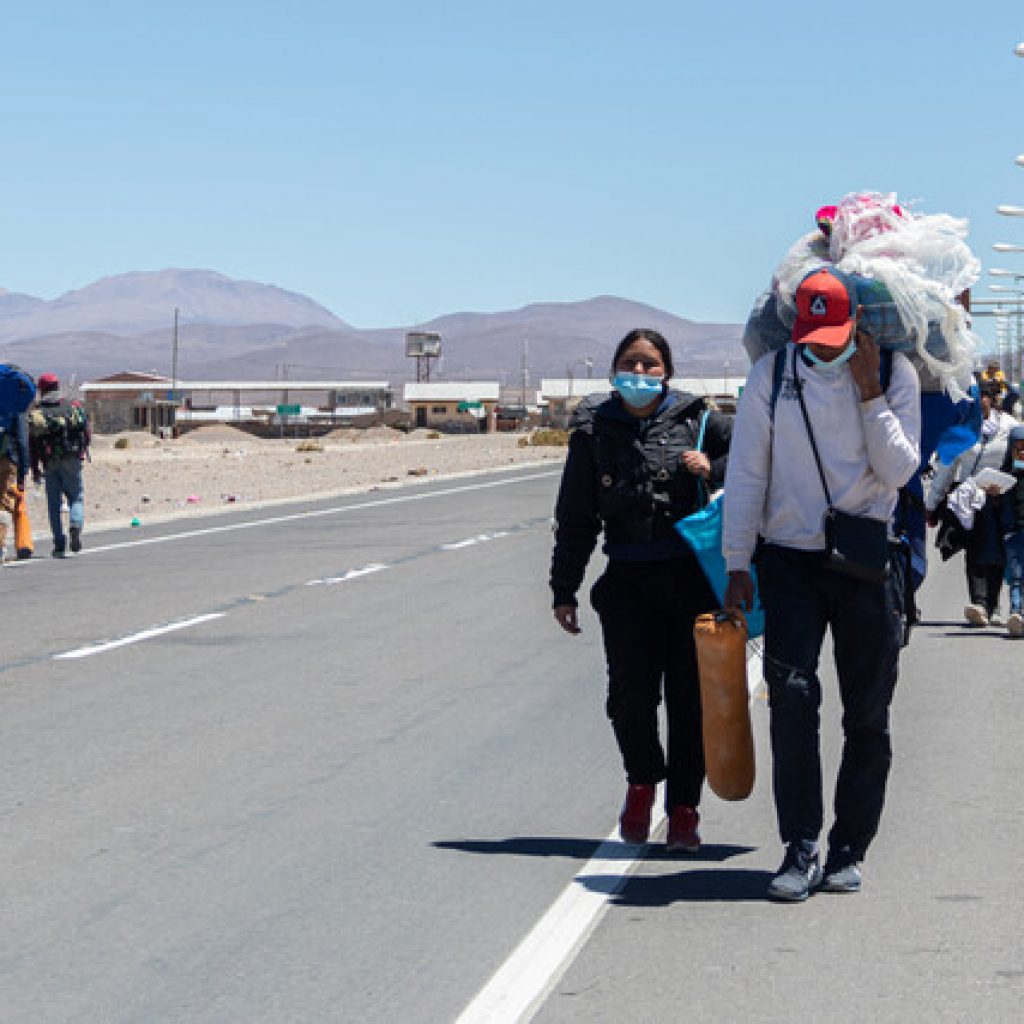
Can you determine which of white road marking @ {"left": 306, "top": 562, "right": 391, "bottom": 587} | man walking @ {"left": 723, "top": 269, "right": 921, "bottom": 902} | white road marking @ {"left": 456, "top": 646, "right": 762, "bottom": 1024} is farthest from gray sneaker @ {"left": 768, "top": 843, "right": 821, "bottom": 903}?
white road marking @ {"left": 306, "top": 562, "right": 391, "bottom": 587}

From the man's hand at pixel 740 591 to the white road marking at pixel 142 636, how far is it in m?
7.36

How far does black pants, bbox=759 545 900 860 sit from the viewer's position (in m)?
7.06

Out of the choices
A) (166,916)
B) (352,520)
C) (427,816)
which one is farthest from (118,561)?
(166,916)

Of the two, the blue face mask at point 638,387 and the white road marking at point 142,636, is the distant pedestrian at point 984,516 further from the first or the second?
the blue face mask at point 638,387

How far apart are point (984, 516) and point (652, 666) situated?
877 centimetres

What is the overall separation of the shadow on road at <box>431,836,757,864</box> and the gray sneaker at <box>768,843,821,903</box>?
0.64 m

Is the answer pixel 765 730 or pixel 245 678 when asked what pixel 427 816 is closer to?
pixel 765 730

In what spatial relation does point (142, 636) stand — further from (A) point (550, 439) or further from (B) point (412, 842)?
(A) point (550, 439)

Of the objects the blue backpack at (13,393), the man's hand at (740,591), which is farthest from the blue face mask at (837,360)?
the blue backpack at (13,393)

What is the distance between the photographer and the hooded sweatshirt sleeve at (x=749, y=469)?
705cm

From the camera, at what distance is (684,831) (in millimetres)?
7809

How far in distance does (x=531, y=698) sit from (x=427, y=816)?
3.50 metres

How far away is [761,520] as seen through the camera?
23.5ft

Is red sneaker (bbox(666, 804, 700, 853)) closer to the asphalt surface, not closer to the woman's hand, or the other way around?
the asphalt surface
